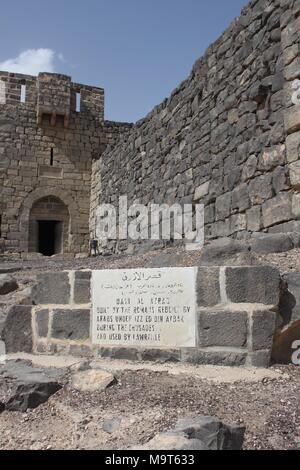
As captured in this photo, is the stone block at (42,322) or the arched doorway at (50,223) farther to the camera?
the arched doorway at (50,223)

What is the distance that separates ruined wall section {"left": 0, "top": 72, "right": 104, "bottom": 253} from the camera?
14.4 metres

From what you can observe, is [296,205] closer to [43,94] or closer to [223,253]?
[223,253]

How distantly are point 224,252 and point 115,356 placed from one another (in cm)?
140

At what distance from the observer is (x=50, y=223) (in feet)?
50.9

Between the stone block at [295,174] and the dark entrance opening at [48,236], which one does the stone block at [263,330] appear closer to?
the stone block at [295,174]

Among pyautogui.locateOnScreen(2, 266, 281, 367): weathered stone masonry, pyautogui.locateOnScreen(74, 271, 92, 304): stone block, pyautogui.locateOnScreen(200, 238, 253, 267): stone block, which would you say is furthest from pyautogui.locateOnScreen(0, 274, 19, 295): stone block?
pyautogui.locateOnScreen(200, 238, 253, 267): stone block

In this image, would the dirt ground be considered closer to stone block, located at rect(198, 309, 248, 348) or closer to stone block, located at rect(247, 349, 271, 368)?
stone block, located at rect(247, 349, 271, 368)

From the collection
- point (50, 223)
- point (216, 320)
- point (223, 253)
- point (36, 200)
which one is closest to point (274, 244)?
point (223, 253)

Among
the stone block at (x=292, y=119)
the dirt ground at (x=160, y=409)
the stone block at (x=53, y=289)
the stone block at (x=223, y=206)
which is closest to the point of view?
the dirt ground at (x=160, y=409)

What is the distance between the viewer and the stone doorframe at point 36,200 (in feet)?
47.2

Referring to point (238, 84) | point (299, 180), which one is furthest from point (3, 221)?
point (299, 180)

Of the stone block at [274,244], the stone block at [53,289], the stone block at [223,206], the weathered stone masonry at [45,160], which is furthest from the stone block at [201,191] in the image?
the weathered stone masonry at [45,160]

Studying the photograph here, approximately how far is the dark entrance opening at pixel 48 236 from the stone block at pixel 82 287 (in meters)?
11.6
